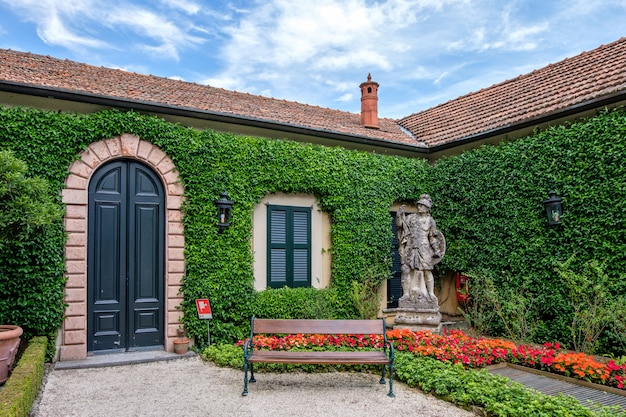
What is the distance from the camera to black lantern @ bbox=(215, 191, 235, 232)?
859cm

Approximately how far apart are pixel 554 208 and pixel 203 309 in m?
6.44

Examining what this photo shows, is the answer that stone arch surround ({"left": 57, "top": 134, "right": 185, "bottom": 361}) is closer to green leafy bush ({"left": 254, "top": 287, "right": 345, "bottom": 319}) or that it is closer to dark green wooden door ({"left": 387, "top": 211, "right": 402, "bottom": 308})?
green leafy bush ({"left": 254, "top": 287, "right": 345, "bottom": 319})

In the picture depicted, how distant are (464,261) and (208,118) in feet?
20.2

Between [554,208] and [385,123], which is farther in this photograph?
[385,123]

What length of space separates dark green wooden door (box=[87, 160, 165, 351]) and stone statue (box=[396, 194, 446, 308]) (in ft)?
14.9

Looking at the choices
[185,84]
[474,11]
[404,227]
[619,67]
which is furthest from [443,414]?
[185,84]

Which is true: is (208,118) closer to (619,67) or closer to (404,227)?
(404,227)

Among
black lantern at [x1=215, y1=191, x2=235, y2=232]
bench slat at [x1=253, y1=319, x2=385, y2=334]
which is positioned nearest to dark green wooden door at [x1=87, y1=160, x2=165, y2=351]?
black lantern at [x1=215, y1=191, x2=235, y2=232]

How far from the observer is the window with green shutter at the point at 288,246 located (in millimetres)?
9555

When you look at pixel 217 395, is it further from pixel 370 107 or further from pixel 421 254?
pixel 370 107

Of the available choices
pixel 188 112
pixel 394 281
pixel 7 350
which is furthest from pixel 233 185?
pixel 394 281

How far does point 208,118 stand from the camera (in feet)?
29.7

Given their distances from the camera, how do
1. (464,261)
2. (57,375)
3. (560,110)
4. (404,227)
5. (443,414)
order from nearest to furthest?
(443,414) < (57,375) < (560,110) < (404,227) < (464,261)

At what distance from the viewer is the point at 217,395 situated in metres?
5.86
